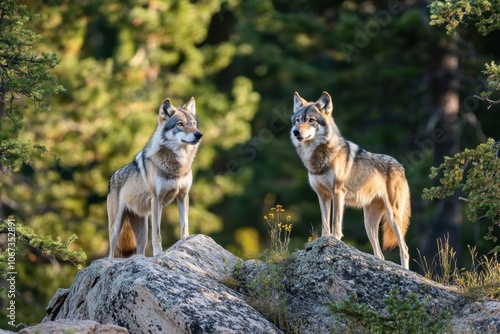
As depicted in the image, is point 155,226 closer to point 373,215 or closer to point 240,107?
point 373,215

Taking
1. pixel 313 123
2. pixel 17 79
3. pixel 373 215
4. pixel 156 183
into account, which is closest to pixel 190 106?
pixel 156 183

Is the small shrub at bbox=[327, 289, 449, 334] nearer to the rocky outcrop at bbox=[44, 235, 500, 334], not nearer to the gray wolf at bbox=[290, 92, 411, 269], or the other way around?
the rocky outcrop at bbox=[44, 235, 500, 334]

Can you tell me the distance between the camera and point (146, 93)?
2669 cm

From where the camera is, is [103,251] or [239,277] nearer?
[239,277]

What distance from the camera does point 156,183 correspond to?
519 inches

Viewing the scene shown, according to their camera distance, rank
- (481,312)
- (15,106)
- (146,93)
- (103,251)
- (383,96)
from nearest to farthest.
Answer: (481,312), (15,106), (103,251), (146,93), (383,96)

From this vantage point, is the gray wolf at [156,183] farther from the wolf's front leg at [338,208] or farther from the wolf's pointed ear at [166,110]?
the wolf's front leg at [338,208]

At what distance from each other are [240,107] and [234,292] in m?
17.5

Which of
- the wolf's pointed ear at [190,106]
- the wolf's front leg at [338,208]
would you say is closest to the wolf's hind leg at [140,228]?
the wolf's pointed ear at [190,106]

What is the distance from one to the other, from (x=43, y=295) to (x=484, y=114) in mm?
13975

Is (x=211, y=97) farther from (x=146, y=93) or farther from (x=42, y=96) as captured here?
(x=42, y=96)

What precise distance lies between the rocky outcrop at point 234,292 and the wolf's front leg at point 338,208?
5.65 ft

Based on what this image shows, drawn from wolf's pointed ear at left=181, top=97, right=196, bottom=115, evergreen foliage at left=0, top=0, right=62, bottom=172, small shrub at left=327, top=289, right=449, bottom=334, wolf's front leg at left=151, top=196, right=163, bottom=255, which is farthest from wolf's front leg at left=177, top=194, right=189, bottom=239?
small shrub at left=327, top=289, right=449, bottom=334

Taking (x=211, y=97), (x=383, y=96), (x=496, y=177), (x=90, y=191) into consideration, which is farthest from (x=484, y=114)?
(x=496, y=177)
